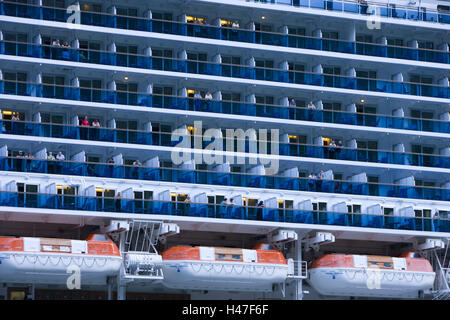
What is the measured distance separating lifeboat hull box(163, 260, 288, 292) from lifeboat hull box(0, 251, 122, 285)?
2.93 m

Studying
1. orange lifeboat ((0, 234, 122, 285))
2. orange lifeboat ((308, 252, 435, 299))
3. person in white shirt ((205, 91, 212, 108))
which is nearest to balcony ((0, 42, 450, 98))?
person in white shirt ((205, 91, 212, 108))

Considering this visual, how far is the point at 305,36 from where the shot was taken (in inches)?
2362

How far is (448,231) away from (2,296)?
22.9 m

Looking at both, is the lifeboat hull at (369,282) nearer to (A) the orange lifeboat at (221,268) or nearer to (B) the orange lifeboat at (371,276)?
(B) the orange lifeboat at (371,276)

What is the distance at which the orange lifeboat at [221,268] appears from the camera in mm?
52188

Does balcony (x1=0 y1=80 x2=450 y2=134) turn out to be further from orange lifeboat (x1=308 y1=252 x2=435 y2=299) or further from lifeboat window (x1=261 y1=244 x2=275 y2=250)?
orange lifeboat (x1=308 y1=252 x2=435 y2=299)

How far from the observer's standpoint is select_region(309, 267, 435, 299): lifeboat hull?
54.7 meters

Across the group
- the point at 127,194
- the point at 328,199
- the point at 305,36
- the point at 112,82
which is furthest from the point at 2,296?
the point at 305,36

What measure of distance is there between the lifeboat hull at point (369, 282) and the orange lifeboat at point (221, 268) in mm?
2331

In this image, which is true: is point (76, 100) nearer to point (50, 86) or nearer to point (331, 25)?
point (50, 86)

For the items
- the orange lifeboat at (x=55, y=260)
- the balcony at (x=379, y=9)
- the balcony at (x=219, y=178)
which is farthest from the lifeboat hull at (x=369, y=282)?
the balcony at (x=379, y=9)
